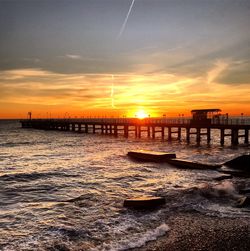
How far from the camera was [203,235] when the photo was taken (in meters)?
8.85

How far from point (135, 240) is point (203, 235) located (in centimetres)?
210

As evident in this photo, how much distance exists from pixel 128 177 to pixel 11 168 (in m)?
11.2

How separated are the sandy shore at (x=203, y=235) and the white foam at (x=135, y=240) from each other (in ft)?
0.70

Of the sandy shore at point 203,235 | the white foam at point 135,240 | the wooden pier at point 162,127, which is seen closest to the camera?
the sandy shore at point 203,235

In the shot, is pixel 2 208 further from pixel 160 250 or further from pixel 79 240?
pixel 160 250

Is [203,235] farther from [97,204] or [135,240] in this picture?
[97,204]

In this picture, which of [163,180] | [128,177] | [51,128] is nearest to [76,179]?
[128,177]

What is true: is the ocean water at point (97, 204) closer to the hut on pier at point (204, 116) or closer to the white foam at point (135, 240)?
→ the white foam at point (135, 240)

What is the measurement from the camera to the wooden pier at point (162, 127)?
1729 inches

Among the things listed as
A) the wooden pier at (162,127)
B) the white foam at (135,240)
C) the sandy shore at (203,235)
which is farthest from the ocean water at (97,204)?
the wooden pier at (162,127)

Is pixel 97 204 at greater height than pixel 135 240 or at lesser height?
lesser

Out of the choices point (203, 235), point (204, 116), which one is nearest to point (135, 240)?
point (203, 235)

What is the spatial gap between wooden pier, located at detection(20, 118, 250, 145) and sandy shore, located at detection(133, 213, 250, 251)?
107 ft

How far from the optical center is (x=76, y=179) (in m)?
19.1
